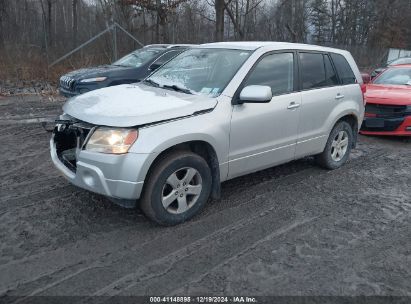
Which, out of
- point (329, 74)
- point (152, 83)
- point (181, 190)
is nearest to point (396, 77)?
point (329, 74)

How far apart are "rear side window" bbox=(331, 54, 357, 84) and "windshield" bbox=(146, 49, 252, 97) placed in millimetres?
1750

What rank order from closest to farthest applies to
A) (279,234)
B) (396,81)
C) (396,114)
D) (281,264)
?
(281,264)
(279,234)
(396,114)
(396,81)

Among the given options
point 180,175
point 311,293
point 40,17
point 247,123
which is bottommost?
point 311,293

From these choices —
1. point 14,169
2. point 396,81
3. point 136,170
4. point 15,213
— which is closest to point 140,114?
point 136,170

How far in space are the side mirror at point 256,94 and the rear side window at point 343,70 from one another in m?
2.06

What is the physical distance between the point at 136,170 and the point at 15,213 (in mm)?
1583

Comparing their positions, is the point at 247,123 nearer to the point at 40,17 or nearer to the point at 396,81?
the point at 396,81

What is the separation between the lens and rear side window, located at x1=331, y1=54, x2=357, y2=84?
5.52 meters

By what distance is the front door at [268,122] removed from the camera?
13.7 feet

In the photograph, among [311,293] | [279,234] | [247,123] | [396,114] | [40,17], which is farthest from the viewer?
[40,17]

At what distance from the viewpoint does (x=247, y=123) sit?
13.7 ft

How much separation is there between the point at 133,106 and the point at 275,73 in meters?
1.84

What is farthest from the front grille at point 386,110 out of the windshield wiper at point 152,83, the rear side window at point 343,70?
the windshield wiper at point 152,83

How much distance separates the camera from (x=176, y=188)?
3.82 m
